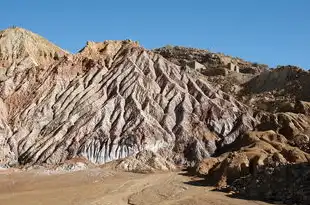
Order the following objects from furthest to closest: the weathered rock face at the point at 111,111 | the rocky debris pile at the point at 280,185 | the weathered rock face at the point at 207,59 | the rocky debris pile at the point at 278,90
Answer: the weathered rock face at the point at 207,59
the rocky debris pile at the point at 278,90
the weathered rock face at the point at 111,111
the rocky debris pile at the point at 280,185

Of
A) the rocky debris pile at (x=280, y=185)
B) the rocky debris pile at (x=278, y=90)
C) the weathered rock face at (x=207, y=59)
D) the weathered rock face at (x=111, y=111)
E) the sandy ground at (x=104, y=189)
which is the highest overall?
the weathered rock face at (x=207, y=59)

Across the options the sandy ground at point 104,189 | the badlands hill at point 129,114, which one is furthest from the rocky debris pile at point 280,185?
the badlands hill at point 129,114

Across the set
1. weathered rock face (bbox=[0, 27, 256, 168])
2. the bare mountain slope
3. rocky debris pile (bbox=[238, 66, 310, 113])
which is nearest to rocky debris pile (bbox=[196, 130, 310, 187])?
weathered rock face (bbox=[0, 27, 256, 168])

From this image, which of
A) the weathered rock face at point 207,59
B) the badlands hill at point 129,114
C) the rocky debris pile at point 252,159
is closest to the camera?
the rocky debris pile at point 252,159

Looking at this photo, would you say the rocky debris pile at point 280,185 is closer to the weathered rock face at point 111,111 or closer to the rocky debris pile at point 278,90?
the weathered rock face at point 111,111

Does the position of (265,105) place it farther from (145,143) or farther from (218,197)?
(218,197)

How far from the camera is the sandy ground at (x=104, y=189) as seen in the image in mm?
26141

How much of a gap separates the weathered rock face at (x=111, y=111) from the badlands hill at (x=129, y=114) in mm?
96

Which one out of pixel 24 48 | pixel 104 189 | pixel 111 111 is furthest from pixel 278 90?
pixel 104 189

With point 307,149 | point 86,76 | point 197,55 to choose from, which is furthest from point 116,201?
point 197,55

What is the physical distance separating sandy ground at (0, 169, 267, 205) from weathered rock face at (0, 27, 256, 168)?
550 cm

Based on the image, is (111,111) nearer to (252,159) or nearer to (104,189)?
(104,189)

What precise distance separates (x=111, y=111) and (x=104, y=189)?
17273 mm

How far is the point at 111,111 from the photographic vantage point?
154 ft
